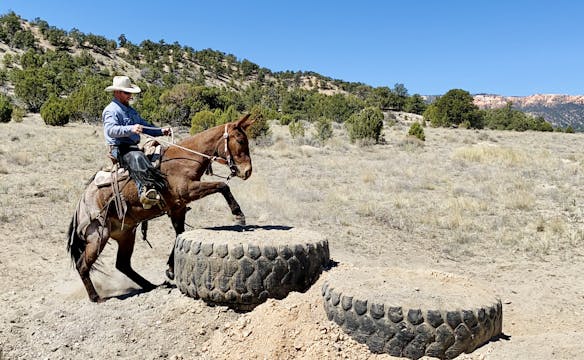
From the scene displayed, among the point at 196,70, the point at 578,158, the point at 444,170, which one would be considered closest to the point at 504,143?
the point at 578,158

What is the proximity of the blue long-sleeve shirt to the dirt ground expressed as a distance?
1.94 metres

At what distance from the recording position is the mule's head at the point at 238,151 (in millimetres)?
6316

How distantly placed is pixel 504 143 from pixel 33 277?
2802 cm

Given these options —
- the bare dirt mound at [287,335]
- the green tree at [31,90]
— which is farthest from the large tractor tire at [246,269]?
the green tree at [31,90]

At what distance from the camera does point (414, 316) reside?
4.06 meters

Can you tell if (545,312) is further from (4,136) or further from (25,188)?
(4,136)

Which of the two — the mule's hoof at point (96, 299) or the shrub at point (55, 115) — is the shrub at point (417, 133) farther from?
the mule's hoof at point (96, 299)

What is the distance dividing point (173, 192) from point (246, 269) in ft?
5.12

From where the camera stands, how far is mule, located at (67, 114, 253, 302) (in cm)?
629

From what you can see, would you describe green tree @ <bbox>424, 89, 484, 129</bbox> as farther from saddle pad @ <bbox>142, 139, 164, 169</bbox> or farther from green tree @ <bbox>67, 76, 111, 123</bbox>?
saddle pad @ <bbox>142, 139, 164, 169</bbox>

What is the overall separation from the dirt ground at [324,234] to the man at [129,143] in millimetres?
1267

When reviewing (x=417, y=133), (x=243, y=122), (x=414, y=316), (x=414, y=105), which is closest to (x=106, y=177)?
(x=243, y=122)

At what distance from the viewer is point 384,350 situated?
4191 mm

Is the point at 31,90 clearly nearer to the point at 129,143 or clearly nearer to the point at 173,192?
the point at 129,143
